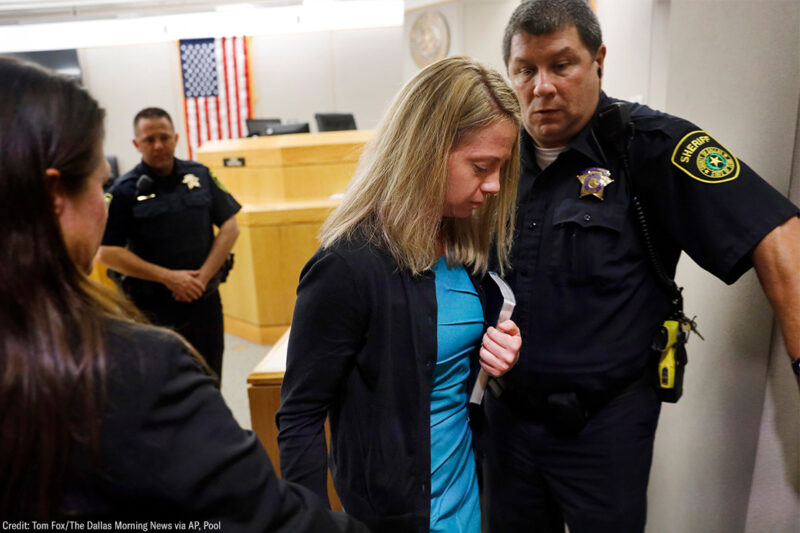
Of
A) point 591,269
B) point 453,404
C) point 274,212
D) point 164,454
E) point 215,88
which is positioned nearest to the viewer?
point 164,454

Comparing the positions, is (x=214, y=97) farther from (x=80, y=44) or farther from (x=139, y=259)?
(x=139, y=259)

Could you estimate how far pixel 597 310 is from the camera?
131 centimetres

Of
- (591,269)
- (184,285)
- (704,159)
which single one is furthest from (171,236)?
(704,159)

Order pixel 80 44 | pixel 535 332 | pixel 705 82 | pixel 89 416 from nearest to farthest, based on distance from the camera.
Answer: pixel 89 416, pixel 535 332, pixel 705 82, pixel 80 44

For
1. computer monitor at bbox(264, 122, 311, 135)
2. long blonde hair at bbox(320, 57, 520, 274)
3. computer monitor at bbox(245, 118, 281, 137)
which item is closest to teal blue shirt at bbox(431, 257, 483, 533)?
long blonde hair at bbox(320, 57, 520, 274)

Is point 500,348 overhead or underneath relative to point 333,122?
underneath

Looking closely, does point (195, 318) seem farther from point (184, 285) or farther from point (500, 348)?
point (500, 348)

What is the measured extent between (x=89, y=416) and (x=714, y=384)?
1693mm

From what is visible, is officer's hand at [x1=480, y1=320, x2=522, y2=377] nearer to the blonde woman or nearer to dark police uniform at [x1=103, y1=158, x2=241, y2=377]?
the blonde woman

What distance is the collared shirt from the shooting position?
48.6 inches

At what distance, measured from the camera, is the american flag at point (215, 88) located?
26.7 ft

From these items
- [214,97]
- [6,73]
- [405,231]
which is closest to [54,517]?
[6,73]

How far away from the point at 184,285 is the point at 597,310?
2.10 meters

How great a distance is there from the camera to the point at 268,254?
455cm
